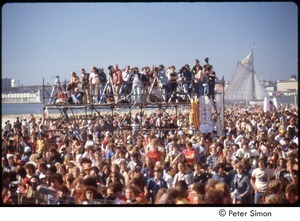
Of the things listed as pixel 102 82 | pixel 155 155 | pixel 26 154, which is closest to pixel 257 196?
pixel 155 155

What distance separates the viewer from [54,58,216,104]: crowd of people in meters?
16.8

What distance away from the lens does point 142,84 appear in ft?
56.2

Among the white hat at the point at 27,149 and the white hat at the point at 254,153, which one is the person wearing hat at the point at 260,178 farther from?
the white hat at the point at 27,149

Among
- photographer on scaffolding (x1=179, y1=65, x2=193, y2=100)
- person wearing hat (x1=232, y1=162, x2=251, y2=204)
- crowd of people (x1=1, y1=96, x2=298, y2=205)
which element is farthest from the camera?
photographer on scaffolding (x1=179, y1=65, x2=193, y2=100)

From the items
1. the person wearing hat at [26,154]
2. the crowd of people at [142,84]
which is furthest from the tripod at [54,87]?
the person wearing hat at [26,154]

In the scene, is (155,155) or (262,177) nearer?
(262,177)

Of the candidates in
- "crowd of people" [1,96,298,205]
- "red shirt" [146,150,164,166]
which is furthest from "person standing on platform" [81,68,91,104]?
"red shirt" [146,150,164,166]

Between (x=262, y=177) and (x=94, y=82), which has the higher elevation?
(x=94, y=82)

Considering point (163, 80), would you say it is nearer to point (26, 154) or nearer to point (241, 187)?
point (26, 154)

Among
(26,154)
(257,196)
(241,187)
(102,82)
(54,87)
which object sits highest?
(102,82)

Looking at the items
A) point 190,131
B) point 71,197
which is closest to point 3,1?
point 71,197

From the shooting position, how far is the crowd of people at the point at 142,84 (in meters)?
16.8

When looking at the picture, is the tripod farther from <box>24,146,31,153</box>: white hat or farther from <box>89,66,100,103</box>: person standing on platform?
<box>24,146,31,153</box>: white hat
